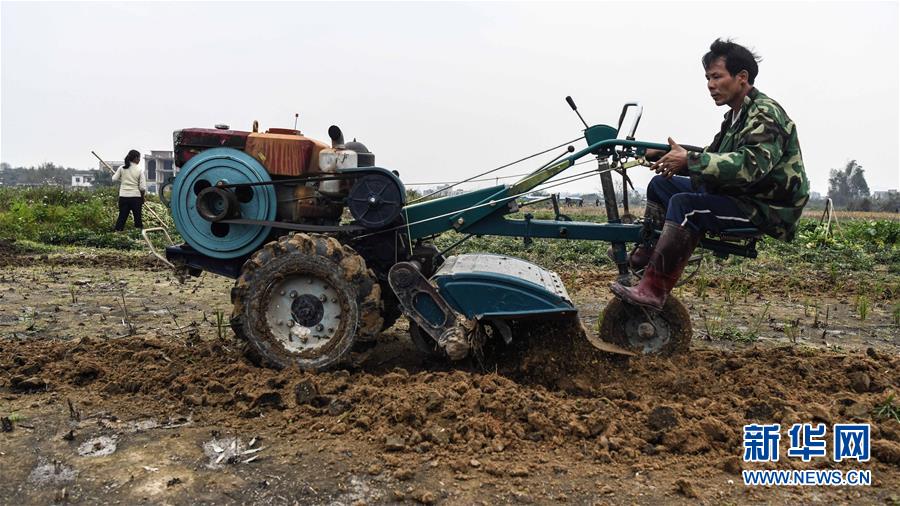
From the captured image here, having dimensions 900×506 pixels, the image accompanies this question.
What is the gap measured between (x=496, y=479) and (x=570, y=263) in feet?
31.6

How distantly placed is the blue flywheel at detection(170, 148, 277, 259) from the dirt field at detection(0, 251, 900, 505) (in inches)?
32.0

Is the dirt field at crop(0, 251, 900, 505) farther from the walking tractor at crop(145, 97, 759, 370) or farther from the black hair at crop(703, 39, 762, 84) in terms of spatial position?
the black hair at crop(703, 39, 762, 84)

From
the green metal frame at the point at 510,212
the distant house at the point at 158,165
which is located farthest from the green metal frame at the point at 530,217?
the distant house at the point at 158,165

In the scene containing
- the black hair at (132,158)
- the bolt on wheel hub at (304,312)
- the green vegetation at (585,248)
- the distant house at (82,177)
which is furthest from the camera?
the distant house at (82,177)

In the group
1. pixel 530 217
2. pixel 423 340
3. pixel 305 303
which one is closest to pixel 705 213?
pixel 530 217

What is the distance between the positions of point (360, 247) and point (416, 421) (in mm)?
1784

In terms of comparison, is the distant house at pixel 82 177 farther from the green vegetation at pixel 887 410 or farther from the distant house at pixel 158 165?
the green vegetation at pixel 887 410

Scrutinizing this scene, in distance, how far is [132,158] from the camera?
506 inches

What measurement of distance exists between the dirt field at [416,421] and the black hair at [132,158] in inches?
282

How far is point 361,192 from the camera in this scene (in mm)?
5125

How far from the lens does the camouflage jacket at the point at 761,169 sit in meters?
4.41

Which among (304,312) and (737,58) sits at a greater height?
(737,58)

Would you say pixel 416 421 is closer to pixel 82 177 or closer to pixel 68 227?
pixel 68 227

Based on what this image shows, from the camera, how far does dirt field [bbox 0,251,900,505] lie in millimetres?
3352
